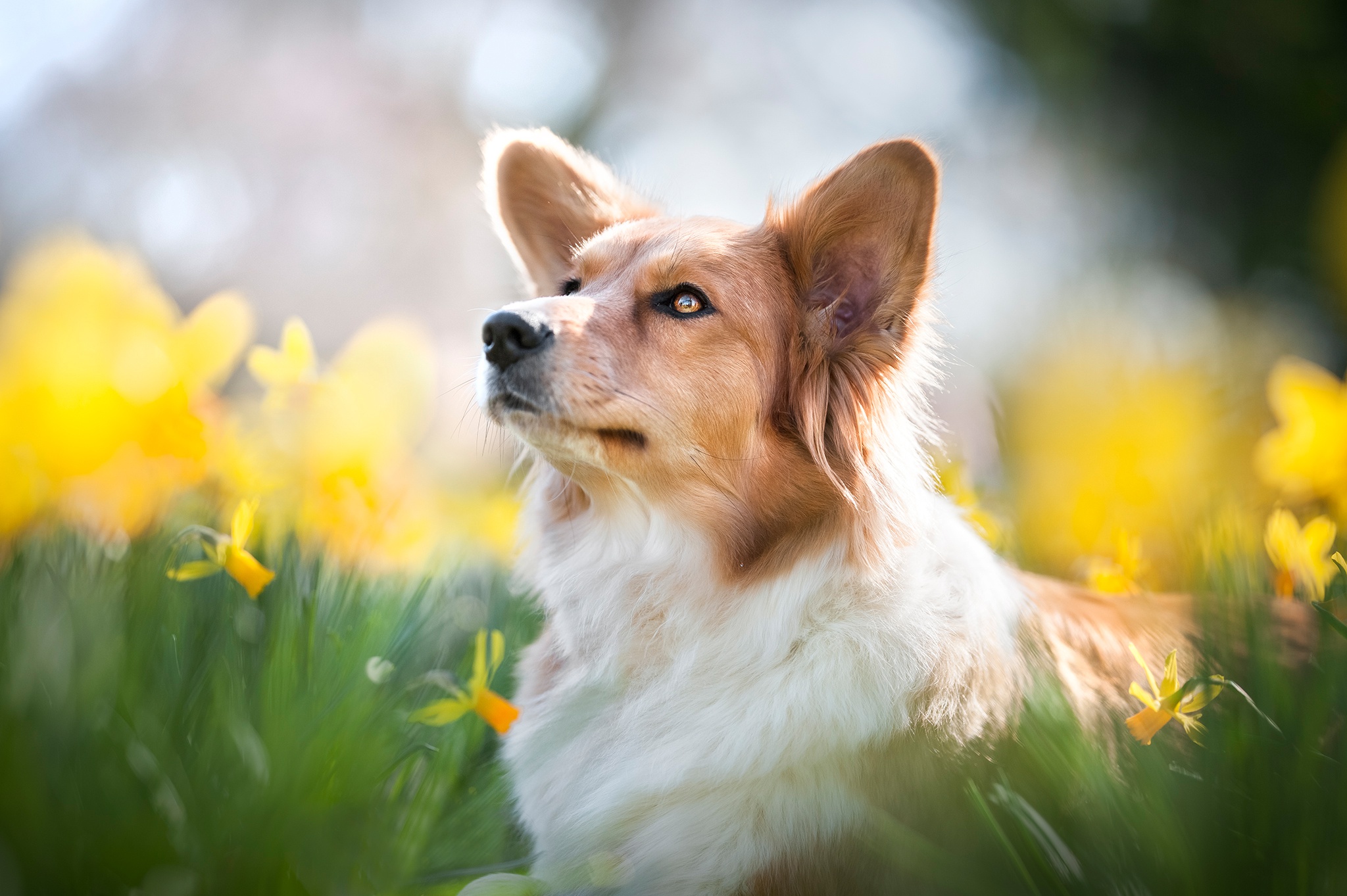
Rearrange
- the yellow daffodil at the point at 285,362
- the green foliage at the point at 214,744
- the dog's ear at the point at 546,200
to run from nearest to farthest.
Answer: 1. the green foliage at the point at 214,744
2. the yellow daffodil at the point at 285,362
3. the dog's ear at the point at 546,200

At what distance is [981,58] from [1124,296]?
8.92 ft

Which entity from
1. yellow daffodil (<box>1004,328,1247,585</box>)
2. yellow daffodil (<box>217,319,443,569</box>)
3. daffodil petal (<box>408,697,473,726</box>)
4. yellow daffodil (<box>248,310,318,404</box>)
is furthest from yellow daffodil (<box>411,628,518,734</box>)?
yellow daffodil (<box>1004,328,1247,585</box>)

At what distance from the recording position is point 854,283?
2.46 meters

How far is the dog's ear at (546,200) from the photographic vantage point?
3010 millimetres

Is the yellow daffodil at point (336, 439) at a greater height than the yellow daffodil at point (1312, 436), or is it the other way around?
the yellow daffodil at point (1312, 436)

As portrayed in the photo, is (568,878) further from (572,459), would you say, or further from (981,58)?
(981,58)

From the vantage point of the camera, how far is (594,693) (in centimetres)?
229

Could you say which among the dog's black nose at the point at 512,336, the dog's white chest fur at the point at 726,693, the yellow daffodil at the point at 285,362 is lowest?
the dog's white chest fur at the point at 726,693

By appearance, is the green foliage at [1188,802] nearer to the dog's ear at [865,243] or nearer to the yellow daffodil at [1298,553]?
the yellow daffodil at [1298,553]

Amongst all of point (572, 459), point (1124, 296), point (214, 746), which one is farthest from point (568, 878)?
point (1124, 296)

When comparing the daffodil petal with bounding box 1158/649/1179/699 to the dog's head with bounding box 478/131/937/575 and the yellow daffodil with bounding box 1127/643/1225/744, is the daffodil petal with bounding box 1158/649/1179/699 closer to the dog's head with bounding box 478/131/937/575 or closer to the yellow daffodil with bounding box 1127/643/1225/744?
the yellow daffodil with bounding box 1127/643/1225/744

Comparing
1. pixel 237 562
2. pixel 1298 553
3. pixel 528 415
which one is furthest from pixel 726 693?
pixel 1298 553

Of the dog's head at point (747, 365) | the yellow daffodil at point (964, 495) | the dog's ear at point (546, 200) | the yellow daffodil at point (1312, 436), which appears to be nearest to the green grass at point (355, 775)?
the yellow daffodil at point (1312, 436)

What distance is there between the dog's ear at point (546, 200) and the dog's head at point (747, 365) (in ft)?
2.06
